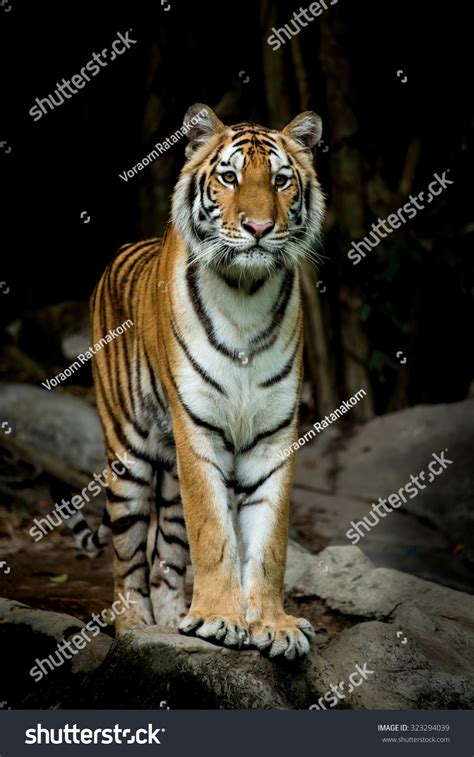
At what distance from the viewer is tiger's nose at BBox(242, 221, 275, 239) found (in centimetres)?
313

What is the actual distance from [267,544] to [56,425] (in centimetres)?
364

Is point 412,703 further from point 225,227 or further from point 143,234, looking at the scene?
point 143,234

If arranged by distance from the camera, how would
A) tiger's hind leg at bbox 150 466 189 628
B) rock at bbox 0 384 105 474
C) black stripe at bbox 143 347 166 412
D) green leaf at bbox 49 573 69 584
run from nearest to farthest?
black stripe at bbox 143 347 166 412, tiger's hind leg at bbox 150 466 189 628, green leaf at bbox 49 573 69 584, rock at bbox 0 384 105 474

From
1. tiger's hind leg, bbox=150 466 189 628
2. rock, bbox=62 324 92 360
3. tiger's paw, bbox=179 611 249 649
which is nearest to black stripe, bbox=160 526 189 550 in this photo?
tiger's hind leg, bbox=150 466 189 628

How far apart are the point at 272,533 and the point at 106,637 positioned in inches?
32.3

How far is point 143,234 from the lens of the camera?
Answer: 835 cm

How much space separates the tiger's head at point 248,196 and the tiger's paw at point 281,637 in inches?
41.8

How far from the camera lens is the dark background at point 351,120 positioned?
767 cm

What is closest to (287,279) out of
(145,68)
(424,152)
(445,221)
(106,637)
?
(106,637)

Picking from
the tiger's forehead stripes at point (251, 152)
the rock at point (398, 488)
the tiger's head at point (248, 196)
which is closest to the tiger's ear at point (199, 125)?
the tiger's head at point (248, 196)

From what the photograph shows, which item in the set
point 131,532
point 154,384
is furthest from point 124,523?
point 154,384

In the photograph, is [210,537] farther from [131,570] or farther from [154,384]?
[131,570]

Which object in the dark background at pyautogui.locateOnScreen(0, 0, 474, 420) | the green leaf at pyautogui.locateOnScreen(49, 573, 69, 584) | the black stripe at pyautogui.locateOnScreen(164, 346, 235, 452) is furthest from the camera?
the dark background at pyautogui.locateOnScreen(0, 0, 474, 420)

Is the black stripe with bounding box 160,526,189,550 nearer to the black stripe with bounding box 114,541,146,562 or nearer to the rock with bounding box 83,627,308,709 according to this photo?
the black stripe with bounding box 114,541,146,562
